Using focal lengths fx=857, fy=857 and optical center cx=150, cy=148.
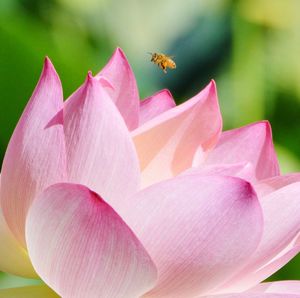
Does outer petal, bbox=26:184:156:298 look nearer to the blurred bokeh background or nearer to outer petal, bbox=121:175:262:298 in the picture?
outer petal, bbox=121:175:262:298

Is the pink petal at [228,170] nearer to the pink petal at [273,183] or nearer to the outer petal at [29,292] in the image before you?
the pink petal at [273,183]

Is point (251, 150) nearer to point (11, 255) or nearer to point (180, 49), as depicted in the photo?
point (11, 255)

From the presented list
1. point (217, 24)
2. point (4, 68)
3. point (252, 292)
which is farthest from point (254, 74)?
point (252, 292)

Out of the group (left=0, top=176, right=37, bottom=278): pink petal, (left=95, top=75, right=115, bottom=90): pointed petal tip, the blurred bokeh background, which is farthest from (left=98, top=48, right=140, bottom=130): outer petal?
the blurred bokeh background

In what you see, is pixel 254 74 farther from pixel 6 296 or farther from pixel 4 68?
pixel 6 296

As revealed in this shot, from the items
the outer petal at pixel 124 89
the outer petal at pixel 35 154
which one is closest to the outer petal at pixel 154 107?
the outer petal at pixel 124 89

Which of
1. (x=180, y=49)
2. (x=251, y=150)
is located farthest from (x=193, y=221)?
(x=180, y=49)
